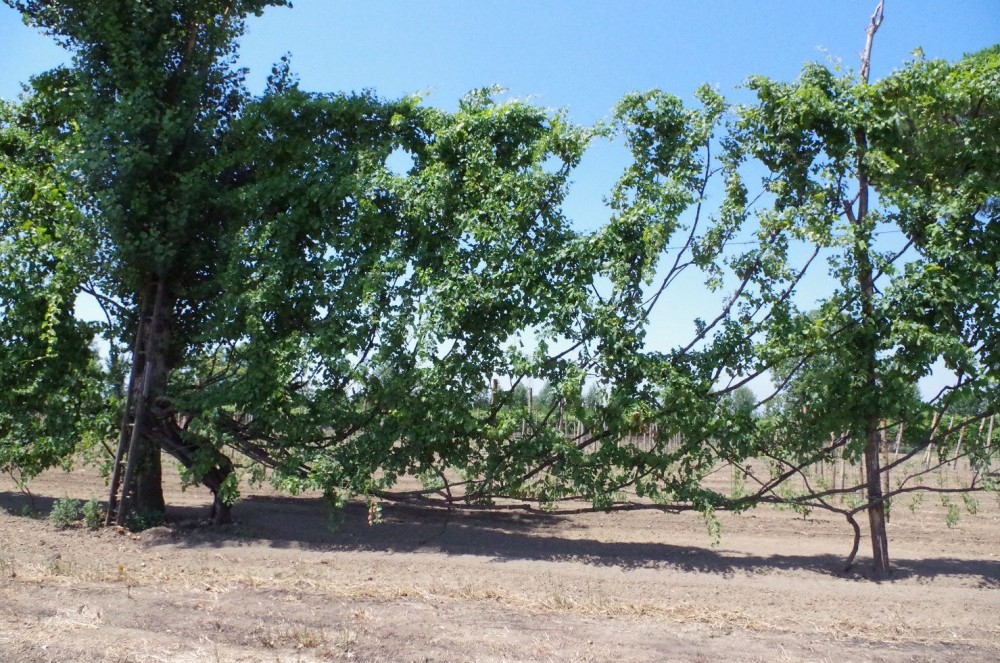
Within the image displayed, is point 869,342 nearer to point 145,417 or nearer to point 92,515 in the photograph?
point 145,417

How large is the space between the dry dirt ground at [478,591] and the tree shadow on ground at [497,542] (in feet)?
0.15

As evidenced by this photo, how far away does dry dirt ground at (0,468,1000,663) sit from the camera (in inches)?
212

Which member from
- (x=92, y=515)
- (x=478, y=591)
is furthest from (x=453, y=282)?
(x=92, y=515)

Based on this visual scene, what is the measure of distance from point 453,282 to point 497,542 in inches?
131

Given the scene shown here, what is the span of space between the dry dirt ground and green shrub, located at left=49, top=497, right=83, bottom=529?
0.13m

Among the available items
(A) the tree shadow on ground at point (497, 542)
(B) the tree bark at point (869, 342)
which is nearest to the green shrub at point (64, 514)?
(A) the tree shadow on ground at point (497, 542)

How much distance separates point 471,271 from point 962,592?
18.8ft

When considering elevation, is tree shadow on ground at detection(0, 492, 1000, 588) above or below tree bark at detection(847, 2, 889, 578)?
below

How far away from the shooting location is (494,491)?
9047mm

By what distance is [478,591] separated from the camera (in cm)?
709

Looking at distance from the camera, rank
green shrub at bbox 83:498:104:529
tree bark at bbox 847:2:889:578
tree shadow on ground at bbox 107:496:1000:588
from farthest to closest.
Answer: green shrub at bbox 83:498:104:529 → tree shadow on ground at bbox 107:496:1000:588 → tree bark at bbox 847:2:889:578

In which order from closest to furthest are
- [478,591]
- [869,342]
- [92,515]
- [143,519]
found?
[478,591], [869,342], [92,515], [143,519]

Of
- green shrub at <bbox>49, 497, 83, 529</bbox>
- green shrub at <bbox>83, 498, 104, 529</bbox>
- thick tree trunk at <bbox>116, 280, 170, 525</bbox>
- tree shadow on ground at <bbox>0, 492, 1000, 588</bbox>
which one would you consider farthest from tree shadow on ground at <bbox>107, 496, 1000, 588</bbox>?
green shrub at <bbox>49, 497, 83, 529</bbox>

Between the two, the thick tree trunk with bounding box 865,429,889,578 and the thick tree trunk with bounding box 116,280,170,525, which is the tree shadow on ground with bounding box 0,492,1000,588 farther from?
the thick tree trunk with bounding box 116,280,170,525
